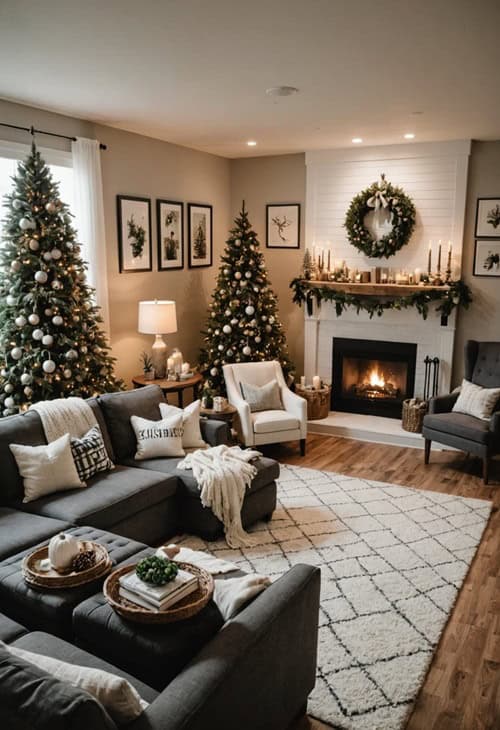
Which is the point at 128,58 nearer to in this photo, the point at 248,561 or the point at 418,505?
the point at 248,561

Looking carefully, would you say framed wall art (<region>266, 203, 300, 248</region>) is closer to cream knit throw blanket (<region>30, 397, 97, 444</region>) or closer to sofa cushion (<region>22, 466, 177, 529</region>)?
cream knit throw blanket (<region>30, 397, 97, 444</region>)

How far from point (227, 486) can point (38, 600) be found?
1.64m

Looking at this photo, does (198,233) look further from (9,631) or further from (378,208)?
(9,631)

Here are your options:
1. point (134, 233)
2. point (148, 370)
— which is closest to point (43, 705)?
point (148, 370)

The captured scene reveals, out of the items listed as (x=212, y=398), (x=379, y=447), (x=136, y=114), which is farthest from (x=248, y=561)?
(x=136, y=114)

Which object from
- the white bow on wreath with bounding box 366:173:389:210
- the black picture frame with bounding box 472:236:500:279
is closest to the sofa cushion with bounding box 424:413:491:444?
the black picture frame with bounding box 472:236:500:279

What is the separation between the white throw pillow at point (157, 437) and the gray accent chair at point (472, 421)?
2482 millimetres

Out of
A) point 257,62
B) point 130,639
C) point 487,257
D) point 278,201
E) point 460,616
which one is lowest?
point 460,616

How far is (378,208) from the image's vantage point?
663 centimetres

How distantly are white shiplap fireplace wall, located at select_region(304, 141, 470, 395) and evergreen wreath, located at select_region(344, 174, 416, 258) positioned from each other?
10 centimetres

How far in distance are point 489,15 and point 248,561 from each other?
3.26m

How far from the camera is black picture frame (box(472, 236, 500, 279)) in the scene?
20.3ft

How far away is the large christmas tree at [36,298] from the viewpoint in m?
4.49

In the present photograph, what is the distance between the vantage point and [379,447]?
20.8 ft
